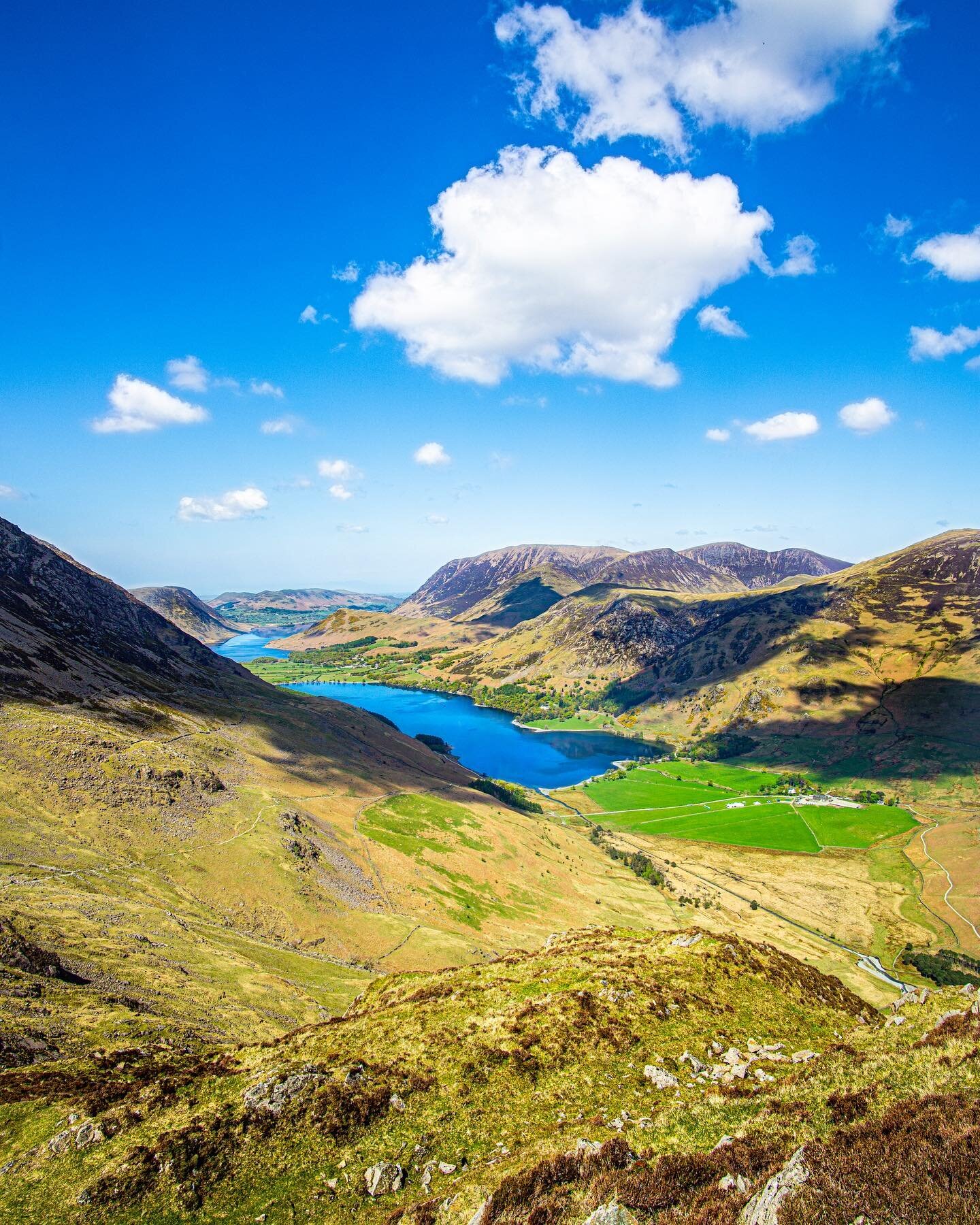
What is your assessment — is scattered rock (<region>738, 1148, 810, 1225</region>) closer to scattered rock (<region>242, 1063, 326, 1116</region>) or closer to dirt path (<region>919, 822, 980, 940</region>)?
scattered rock (<region>242, 1063, 326, 1116</region>)

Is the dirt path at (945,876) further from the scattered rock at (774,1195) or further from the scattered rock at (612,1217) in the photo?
the scattered rock at (612,1217)

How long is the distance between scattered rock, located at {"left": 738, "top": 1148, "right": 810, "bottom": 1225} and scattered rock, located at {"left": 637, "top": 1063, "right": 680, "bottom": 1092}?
13947mm

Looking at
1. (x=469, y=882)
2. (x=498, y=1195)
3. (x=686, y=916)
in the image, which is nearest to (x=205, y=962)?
(x=498, y=1195)

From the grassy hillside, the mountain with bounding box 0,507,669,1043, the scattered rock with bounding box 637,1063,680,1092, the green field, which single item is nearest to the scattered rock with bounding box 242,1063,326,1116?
the grassy hillside

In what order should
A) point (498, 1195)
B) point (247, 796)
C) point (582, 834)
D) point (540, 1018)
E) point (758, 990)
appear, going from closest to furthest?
1. point (498, 1195)
2. point (540, 1018)
3. point (758, 990)
4. point (247, 796)
5. point (582, 834)

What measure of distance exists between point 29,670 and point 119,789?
3791 centimetres

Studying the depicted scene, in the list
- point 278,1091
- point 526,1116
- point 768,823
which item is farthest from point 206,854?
point 768,823

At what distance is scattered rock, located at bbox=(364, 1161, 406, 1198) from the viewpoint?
19.5 meters

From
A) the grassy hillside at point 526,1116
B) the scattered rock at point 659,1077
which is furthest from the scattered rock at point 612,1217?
the scattered rock at point 659,1077

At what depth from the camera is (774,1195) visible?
40.8 feet

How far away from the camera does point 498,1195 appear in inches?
621

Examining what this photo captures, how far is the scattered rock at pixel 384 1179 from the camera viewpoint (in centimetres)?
1947

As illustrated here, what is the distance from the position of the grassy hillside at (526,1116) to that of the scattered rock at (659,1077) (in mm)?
117

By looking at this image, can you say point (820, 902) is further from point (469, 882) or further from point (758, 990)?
point (758, 990)
